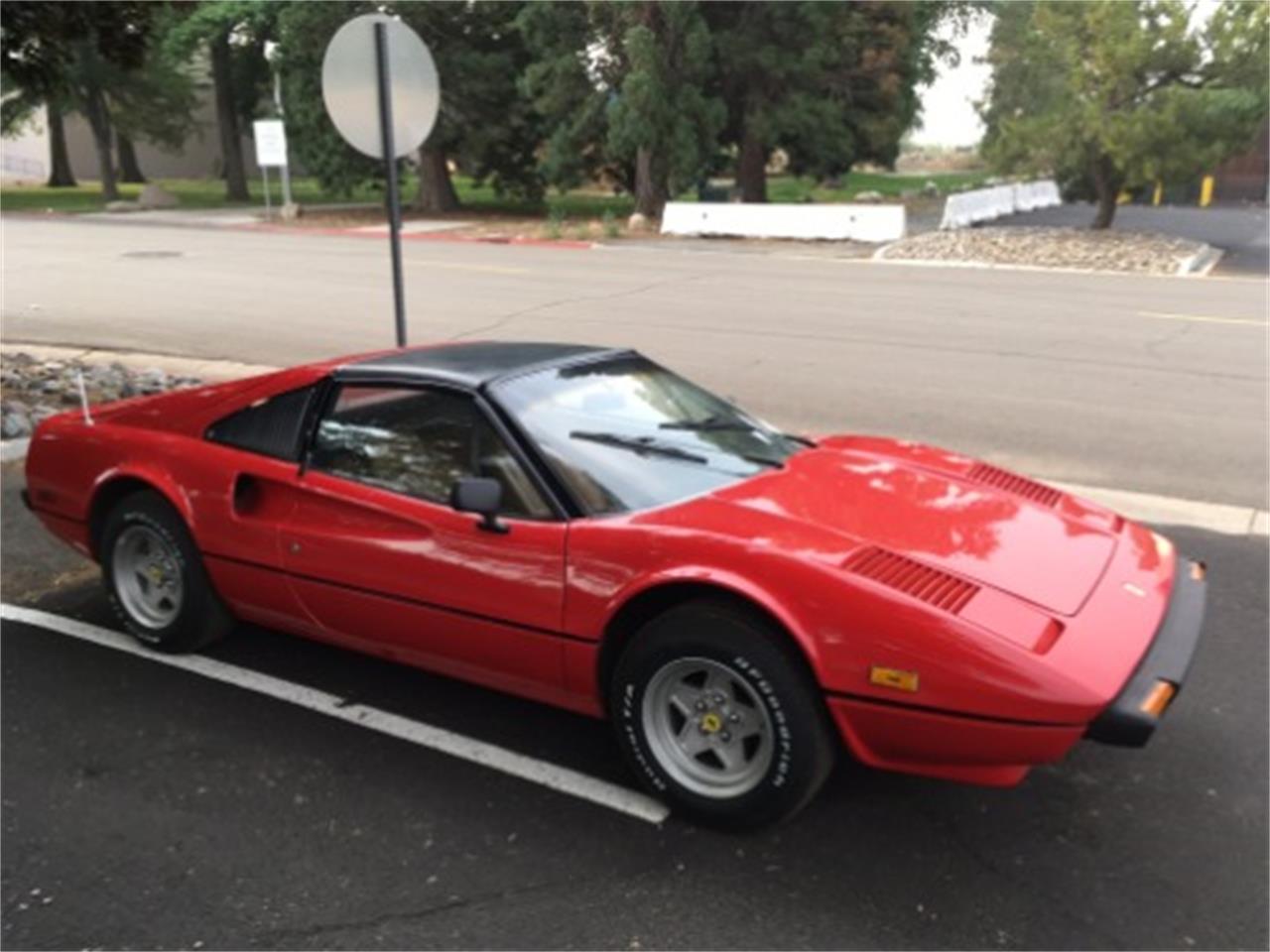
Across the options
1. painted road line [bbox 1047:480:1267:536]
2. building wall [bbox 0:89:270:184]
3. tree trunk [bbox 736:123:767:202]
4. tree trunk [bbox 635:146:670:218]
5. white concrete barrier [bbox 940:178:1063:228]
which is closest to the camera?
painted road line [bbox 1047:480:1267:536]

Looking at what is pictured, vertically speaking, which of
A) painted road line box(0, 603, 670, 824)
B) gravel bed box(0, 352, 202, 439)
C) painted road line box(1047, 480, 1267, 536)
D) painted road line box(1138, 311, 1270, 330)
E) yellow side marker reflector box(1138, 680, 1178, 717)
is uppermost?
yellow side marker reflector box(1138, 680, 1178, 717)

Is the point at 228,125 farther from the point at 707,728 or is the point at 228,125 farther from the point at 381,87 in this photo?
the point at 707,728

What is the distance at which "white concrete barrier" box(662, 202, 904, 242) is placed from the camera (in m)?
23.5

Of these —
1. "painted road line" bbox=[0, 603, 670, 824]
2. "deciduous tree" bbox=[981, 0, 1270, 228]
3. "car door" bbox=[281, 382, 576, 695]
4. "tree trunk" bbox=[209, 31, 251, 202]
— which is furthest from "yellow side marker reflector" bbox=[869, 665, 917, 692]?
"tree trunk" bbox=[209, 31, 251, 202]

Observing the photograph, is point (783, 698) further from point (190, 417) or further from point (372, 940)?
point (190, 417)

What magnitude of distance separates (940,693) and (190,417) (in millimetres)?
2889

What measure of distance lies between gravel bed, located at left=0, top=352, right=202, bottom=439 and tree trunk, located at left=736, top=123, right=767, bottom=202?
925 inches

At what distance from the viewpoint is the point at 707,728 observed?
3.06 m

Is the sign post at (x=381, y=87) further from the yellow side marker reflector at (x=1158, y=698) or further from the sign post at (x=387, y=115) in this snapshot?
the yellow side marker reflector at (x=1158, y=698)

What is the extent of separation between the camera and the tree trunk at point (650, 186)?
28344 millimetres

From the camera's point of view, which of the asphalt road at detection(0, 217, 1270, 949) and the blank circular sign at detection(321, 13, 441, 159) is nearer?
the asphalt road at detection(0, 217, 1270, 949)

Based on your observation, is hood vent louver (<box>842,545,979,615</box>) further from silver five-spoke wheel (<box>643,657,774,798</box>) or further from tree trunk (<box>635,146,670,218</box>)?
tree trunk (<box>635,146,670,218</box>)

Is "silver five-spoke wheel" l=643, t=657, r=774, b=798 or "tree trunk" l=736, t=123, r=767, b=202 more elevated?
"tree trunk" l=736, t=123, r=767, b=202

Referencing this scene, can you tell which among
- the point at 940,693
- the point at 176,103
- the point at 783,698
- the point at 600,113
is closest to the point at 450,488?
the point at 783,698
